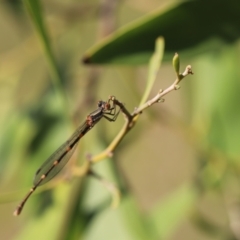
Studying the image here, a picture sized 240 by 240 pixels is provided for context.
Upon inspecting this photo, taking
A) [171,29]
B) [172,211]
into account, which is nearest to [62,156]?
[171,29]

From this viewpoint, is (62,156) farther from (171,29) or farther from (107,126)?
(107,126)

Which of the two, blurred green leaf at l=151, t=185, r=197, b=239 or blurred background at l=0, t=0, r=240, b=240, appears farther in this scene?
blurred green leaf at l=151, t=185, r=197, b=239

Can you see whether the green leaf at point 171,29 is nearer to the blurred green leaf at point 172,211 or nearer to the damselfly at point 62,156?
the damselfly at point 62,156

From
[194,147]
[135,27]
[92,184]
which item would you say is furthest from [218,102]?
[135,27]

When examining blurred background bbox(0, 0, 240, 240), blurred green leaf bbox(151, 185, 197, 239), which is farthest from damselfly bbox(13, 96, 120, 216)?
blurred green leaf bbox(151, 185, 197, 239)

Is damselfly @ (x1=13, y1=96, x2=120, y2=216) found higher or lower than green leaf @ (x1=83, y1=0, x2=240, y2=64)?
lower

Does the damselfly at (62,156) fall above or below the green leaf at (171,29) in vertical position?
below

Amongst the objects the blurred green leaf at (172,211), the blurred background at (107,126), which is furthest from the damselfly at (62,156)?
the blurred green leaf at (172,211)

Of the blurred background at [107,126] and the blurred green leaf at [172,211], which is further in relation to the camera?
the blurred green leaf at [172,211]

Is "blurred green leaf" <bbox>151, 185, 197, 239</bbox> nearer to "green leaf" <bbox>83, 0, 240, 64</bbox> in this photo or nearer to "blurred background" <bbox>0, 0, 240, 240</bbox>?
"blurred background" <bbox>0, 0, 240, 240</bbox>
